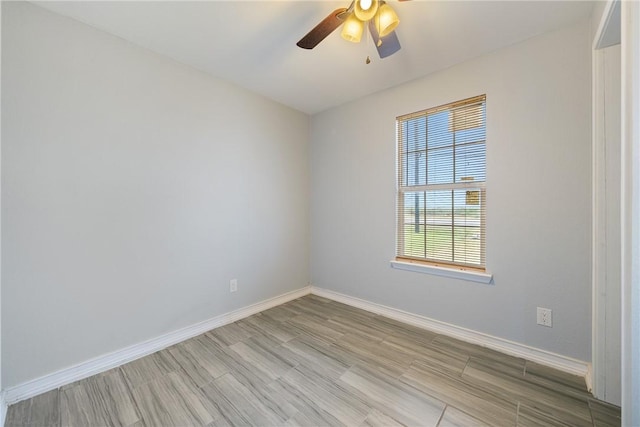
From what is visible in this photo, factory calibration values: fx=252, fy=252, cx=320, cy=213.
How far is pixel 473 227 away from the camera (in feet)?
7.37

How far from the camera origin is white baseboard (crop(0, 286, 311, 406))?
155 cm

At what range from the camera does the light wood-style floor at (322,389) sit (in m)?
1.42

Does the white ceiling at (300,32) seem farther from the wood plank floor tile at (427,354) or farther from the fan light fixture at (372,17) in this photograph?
the wood plank floor tile at (427,354)

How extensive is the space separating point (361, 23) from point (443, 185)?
5.06ft

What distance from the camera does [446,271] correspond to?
2.31 m

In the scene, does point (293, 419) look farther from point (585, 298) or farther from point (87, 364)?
point (585, 298)

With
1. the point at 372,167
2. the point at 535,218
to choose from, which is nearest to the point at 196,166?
the point at 372,167

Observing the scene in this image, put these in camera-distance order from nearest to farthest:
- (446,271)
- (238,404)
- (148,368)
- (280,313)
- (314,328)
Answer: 1. (238,404)
2. (148,368)
3. (446,271)
4. (314,328)
5. (280,313)

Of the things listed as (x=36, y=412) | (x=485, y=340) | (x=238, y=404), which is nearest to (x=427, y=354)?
(x=485, y=340)

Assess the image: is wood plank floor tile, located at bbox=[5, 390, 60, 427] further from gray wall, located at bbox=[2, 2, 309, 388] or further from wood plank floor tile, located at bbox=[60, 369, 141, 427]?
gray wall, located at bbox=[2, 2, 309, 388]

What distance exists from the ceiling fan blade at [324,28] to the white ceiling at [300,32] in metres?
0.23

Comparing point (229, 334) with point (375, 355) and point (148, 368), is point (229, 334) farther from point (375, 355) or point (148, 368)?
point (375, 355)

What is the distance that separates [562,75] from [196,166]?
2.98m

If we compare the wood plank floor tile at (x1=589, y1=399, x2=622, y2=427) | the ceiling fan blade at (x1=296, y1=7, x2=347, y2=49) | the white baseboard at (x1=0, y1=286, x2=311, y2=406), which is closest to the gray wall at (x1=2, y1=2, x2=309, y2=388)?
the white baseboard at (x1=0, y1=286, x2=311, y2=406)
